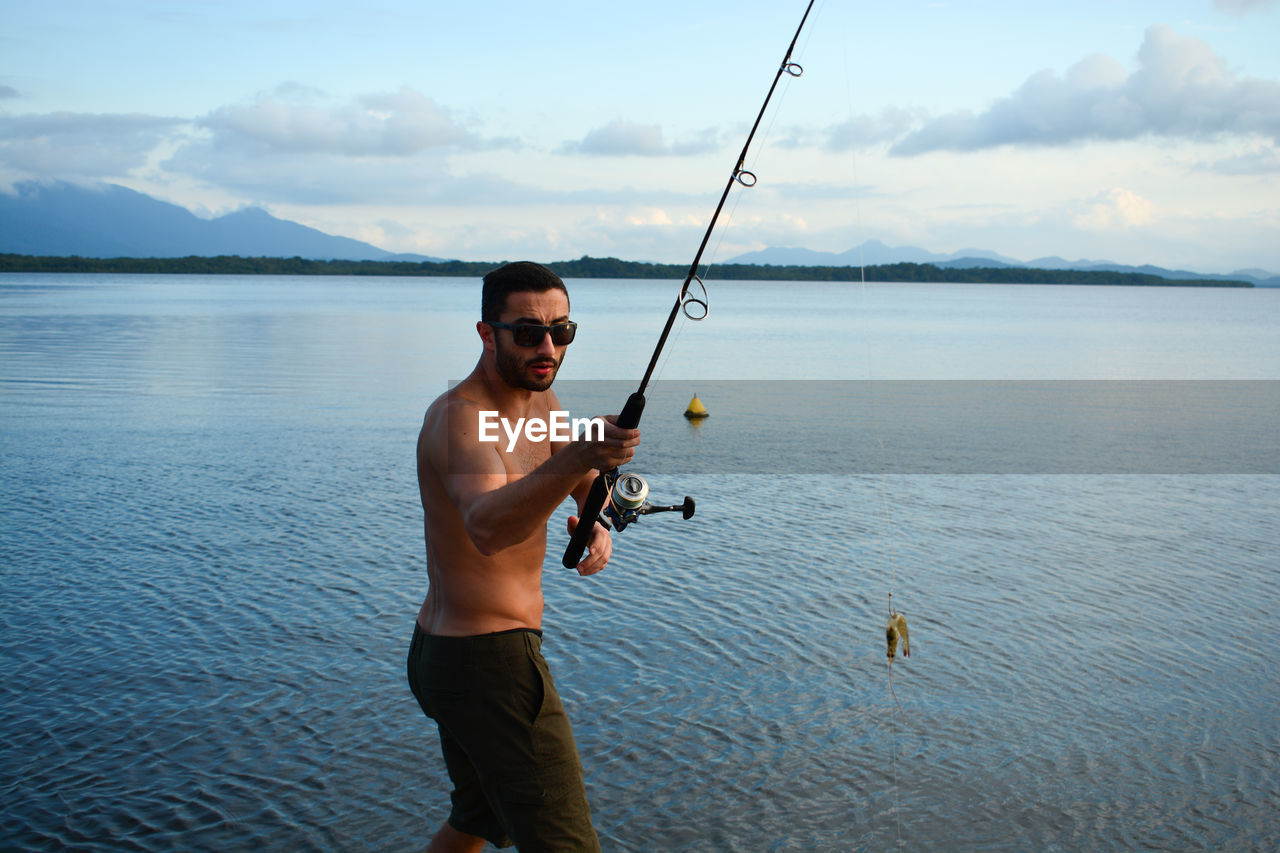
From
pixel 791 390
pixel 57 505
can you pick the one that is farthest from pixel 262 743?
pixel 791 390

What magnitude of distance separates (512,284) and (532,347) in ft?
0.64

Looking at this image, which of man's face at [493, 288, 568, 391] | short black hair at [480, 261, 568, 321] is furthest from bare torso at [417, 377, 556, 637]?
short black hair at [480, 261, 568, 321]

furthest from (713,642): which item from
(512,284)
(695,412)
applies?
(695,412)

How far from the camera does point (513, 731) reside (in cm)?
293

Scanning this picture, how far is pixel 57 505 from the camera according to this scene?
1046cm

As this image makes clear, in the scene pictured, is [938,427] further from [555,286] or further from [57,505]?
[555,286]

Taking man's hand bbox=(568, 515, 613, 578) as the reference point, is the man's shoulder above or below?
above

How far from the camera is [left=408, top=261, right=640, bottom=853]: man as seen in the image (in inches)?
115

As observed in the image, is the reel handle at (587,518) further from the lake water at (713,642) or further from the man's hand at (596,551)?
the lake water at (713,642)

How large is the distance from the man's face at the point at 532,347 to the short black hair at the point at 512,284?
2cm

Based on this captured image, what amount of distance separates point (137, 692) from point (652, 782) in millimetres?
3180

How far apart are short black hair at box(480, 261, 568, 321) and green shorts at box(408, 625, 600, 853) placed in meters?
0.98

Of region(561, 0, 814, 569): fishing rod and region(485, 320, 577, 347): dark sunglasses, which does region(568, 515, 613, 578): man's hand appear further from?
region(485, 320, 577, 347): dark sunglasses

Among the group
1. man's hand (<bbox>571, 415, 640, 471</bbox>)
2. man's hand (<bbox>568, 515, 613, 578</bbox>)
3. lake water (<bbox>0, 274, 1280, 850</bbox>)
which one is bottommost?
lake water (<bbox>0, 274, 1280, 850</bbox>)
